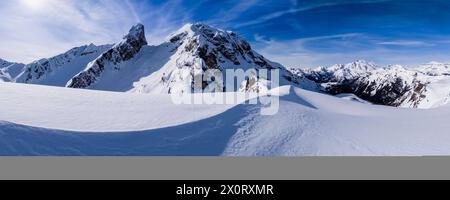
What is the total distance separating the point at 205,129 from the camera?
7.35m

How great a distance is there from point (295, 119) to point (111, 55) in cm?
19648

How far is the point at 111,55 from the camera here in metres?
195

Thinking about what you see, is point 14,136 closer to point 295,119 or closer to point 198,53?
point 295,119

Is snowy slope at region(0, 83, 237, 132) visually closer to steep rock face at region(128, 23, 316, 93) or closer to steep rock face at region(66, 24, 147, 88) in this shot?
steep rock face at region(128, 23, 316, 93)

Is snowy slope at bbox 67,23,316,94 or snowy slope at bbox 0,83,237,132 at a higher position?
snowy slope at bbox 67,23,316,94

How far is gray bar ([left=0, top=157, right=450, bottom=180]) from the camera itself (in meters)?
3.36

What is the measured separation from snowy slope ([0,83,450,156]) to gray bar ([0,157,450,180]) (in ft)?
5.19

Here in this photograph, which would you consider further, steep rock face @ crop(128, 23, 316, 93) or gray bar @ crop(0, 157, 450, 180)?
steep rock face @ crop(128, 23, 316, 93)

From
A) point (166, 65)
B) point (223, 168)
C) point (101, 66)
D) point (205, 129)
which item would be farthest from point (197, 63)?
point (223, 168)

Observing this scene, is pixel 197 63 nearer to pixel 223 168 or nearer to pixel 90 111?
pixel 90 111

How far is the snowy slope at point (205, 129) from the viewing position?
5.69 m

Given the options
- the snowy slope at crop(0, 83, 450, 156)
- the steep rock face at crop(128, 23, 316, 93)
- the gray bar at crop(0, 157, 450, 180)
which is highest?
the steep rock face at crop(128, 23, 316, 93)

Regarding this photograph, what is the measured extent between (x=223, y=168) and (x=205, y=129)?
12.4 ft

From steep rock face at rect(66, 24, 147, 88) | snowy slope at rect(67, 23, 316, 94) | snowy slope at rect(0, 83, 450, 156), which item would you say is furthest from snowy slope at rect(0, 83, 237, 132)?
steep rock face at rect(66, 24, 147, 88)
